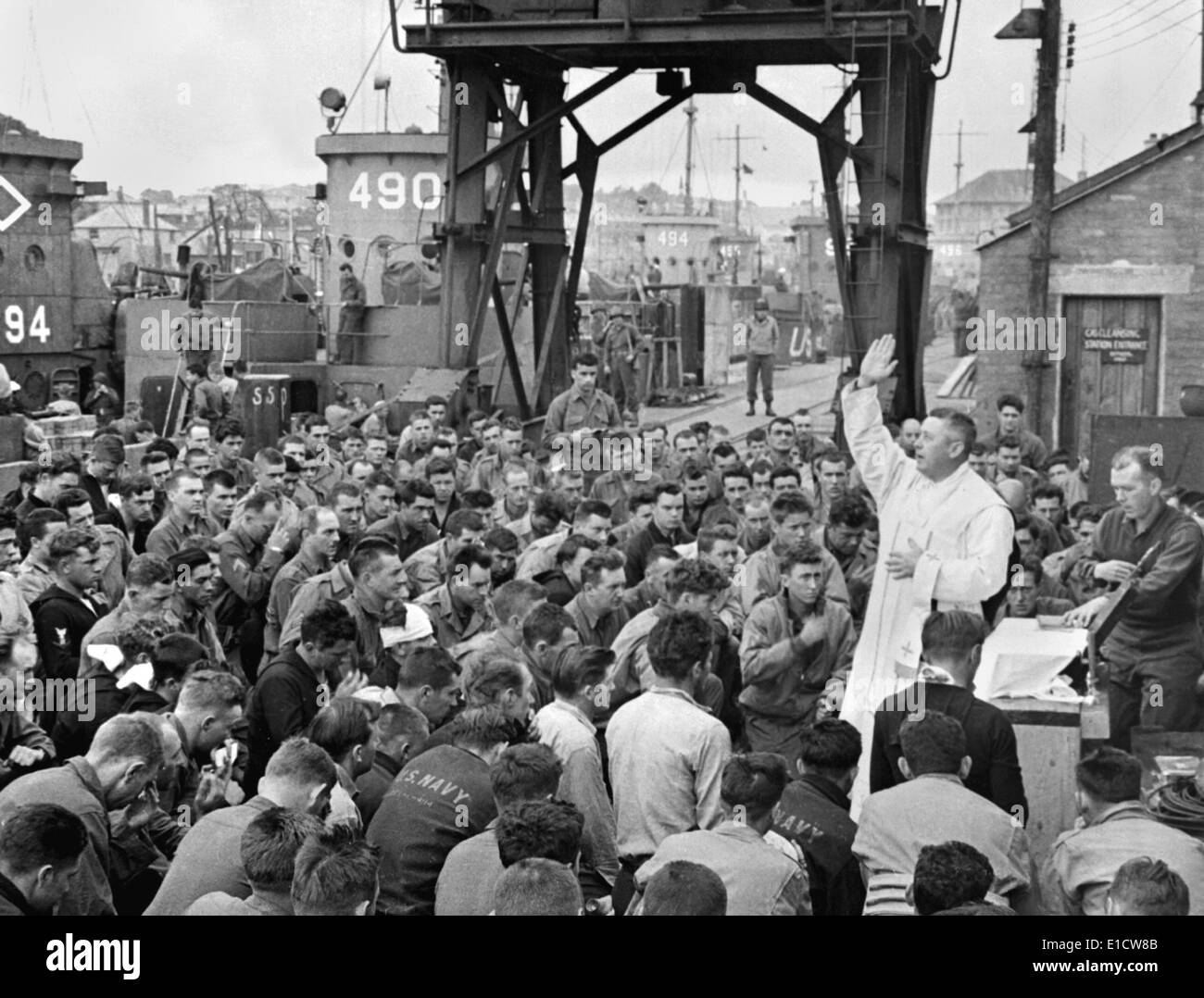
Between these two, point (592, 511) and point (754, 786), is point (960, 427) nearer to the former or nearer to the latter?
point (754, 786)

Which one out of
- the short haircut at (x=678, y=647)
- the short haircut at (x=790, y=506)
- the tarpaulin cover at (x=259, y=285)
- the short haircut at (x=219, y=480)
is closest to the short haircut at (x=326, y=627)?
the short haircut at (x=678, y=647)

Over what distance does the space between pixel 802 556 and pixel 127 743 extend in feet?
11.9

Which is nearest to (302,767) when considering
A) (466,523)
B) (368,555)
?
(368,555)

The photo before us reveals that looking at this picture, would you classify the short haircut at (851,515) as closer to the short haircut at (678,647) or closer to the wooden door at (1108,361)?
the short haircut at (678,647)

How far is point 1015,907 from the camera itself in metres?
5.76

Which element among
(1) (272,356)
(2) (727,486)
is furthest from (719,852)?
(1) (272,356)

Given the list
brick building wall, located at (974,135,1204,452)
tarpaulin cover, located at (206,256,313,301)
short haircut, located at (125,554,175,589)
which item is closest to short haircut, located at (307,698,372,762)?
short haircut, located at (125,554,175,589)

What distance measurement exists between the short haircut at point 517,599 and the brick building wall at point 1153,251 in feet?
46.5

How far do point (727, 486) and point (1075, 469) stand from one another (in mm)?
3954

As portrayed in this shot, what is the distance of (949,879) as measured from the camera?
5059 mm

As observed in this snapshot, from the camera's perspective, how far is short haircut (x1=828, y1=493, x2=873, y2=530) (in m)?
10.1

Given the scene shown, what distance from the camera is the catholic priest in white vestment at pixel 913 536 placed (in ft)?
24.5
